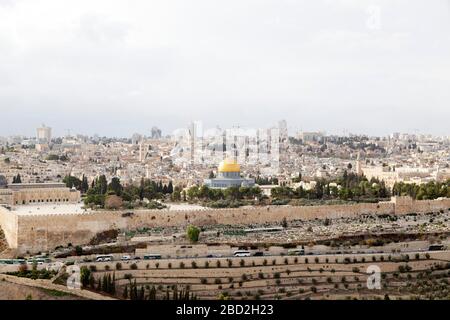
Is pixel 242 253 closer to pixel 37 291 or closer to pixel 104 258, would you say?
pixel 104 258

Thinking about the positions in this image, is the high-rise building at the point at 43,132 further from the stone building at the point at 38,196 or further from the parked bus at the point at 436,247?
the parked bus at the point at 436,247

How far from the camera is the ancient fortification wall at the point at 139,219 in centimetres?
1520

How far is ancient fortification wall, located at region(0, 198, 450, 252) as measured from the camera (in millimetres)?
15195

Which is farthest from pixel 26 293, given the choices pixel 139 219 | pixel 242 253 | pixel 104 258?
pixel 139 219

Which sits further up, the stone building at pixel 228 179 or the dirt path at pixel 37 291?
the stone building at pixel 228 179

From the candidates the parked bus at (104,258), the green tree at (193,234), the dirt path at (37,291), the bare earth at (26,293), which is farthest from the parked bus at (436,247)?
the bare earth at (26,293)

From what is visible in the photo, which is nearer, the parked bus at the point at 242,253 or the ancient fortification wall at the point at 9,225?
the parked bus at the point at 242,253

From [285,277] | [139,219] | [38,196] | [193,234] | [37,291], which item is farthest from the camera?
[38,196]

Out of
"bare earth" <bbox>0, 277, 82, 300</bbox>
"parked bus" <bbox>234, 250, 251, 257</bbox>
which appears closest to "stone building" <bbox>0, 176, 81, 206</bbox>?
"parked bus" <bbox>234, 250, 251, 257</bbox>

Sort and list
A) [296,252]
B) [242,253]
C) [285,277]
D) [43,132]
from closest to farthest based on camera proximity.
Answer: [285,277] → [242,253] → [296,252] → [43,132]

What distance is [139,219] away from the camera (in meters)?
16.6

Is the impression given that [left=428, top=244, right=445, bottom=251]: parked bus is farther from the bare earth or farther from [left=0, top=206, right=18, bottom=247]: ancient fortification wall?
[left=0, top=206, right=18, bottom=247]: ancient fortification wall

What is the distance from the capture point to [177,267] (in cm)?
1323
